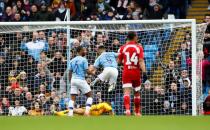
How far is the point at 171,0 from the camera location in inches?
965

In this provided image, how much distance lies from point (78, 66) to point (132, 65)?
4.86 ft

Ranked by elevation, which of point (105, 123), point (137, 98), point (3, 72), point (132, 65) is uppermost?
point (132, 65)

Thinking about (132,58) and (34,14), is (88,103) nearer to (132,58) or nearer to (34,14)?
(132,58)

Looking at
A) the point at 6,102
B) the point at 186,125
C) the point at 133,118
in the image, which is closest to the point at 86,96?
the point at 6,102

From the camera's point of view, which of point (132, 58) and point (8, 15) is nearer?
point (132, 58)

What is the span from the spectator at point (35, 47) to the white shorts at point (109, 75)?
53.5 inches

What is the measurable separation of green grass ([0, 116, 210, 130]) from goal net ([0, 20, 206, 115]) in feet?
14.0

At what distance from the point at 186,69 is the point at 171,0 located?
6300mm

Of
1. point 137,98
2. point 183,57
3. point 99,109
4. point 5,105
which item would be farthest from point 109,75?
point 5,105

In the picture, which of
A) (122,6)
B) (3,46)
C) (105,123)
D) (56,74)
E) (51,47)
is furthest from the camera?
(122,6)

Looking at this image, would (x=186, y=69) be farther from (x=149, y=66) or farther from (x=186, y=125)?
(x=186, y=125)

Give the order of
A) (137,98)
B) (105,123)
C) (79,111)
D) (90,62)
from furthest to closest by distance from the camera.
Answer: (90,62) < (79,111) < (137,98) < (105,123)

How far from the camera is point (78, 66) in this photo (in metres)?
17.8

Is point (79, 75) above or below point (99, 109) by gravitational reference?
above
